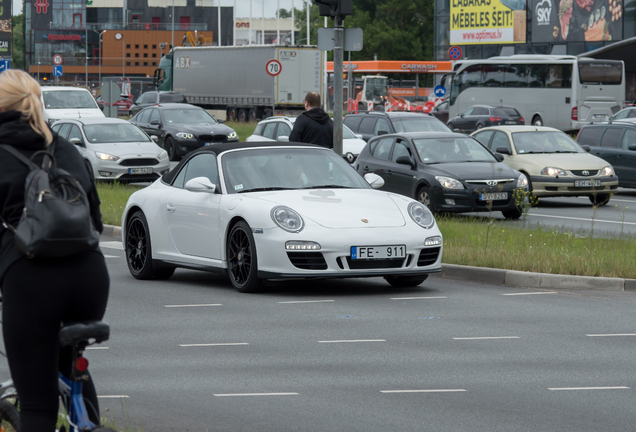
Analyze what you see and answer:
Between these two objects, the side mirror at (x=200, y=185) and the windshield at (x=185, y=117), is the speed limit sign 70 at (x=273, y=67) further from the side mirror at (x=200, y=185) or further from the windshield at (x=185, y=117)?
the side mirror at (x=200, y=185)

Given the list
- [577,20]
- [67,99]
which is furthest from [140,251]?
[577,20]

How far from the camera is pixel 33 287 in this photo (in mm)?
3654

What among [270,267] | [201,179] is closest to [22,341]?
[270,267]

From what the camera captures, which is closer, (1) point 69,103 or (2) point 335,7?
→ (2) point 335,7

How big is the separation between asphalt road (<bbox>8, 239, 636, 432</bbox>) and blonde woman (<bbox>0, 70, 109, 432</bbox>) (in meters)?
1.65

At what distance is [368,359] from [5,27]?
37.9 meters

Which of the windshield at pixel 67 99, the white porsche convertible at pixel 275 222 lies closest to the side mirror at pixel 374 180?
the white porsche convertible at pixel 275 222

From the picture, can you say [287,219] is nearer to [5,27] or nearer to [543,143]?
[543,143]

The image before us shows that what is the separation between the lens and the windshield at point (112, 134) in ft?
83.7

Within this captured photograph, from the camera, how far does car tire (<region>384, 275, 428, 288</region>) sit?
10.8 metres

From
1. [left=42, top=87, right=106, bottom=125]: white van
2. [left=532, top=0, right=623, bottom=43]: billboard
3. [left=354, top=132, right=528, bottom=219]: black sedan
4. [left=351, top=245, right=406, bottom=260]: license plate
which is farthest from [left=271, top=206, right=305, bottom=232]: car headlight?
[left=532, top=0, right=623, bottom=43]: billboard

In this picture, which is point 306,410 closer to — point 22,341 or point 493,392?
point 493,392

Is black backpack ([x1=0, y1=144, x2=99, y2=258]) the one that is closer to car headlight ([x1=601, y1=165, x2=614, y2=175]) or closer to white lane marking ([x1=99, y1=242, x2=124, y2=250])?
white lane marking ([x1=99, y1=242, x2=124, y2=250])

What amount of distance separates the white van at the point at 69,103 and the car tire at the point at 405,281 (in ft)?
76.3
